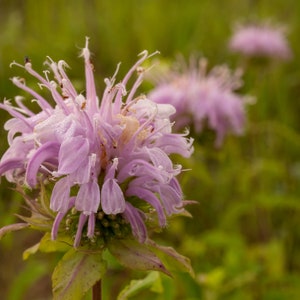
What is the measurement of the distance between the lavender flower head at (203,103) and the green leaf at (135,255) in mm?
1038

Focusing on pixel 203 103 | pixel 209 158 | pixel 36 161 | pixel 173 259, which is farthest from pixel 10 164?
pixel 209 158

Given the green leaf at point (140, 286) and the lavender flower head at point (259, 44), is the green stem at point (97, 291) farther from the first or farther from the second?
the lavender flower head at point (259, 44)

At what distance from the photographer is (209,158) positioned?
3.11m

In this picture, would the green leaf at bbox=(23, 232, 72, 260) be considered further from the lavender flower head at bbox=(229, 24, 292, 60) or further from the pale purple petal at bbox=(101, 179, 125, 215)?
the lavender flower head at bbox=(229, 24, 292, 60)

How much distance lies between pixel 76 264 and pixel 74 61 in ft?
8.49

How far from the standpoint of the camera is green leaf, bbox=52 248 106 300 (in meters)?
0.84

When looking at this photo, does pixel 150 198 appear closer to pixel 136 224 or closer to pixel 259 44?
pixel 136 224

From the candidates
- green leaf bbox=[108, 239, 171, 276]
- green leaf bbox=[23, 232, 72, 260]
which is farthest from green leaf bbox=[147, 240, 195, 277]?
green leaf bbox=[23, 232, 72, 260]

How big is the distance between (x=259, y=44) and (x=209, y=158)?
25.8 inches

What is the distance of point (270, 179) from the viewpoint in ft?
8.86

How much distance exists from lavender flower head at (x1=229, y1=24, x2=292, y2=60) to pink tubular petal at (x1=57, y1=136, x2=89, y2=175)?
2107 mm

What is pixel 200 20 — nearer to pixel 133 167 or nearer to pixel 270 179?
pixel 270 179

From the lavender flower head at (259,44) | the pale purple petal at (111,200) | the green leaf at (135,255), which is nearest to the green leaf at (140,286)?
the green leaf at (135,255)

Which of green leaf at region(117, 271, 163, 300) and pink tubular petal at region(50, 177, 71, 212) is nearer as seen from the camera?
pink tubular petal at region(50, 177, 71, 212)
